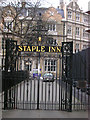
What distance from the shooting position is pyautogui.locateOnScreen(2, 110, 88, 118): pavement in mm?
7262

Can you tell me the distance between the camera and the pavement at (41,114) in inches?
286

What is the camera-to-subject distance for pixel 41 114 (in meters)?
7.59

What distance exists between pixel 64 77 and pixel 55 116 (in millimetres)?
1977

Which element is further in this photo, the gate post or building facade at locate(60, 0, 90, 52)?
building facade at locate(60, 0, 90, 52)

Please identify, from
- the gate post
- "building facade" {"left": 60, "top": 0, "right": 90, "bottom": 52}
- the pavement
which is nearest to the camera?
the pavement

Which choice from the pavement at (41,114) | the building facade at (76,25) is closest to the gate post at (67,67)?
the pavement at (41,114)

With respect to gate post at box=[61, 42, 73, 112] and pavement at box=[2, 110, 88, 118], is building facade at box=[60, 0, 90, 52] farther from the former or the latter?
pavement at box=[2, 110, 88, 118]

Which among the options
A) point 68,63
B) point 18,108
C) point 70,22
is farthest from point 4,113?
point 70,22

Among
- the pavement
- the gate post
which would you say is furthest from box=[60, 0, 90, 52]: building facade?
the pavement

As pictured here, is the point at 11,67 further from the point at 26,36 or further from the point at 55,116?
the point at 26,36

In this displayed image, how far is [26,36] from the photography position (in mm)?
17109

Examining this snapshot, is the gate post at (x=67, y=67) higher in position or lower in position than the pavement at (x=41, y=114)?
higher

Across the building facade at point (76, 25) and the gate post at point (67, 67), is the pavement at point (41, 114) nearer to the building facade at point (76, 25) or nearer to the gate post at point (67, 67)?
the gate post at point (67, 67)

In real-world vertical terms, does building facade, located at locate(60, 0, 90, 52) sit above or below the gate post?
above
